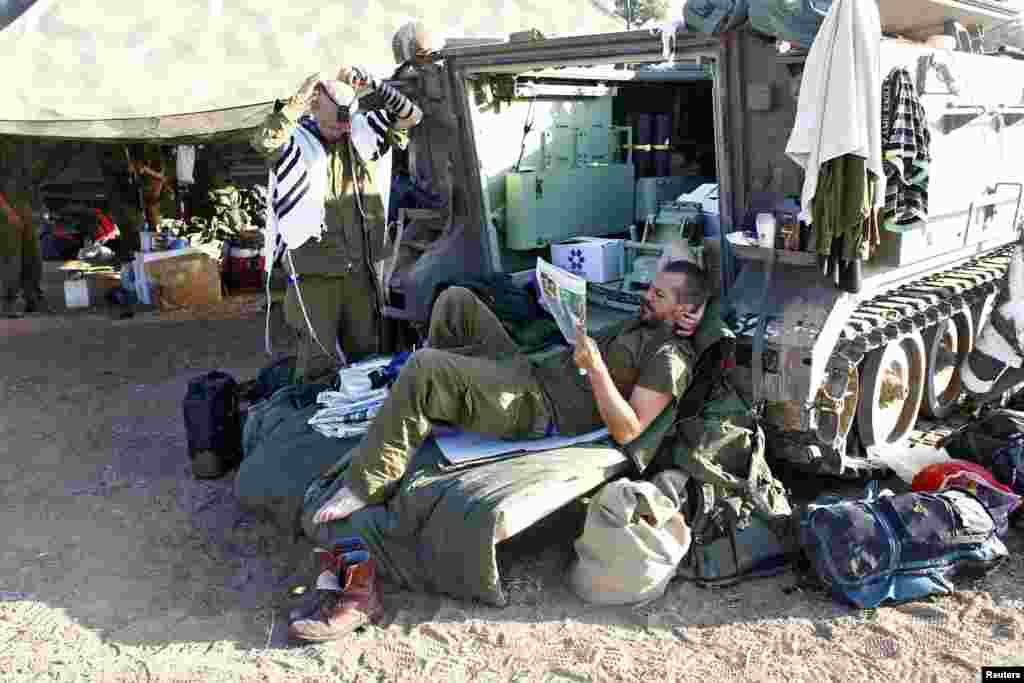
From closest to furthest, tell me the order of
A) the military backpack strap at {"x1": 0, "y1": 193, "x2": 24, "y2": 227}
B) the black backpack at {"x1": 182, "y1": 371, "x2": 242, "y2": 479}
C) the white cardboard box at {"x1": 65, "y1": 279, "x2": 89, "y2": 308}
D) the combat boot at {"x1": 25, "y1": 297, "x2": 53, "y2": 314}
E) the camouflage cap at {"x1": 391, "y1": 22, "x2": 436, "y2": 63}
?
the black backpack at {"x1": 182, "y1": 371, "x2": 242, "y2": 479} < the camouflage cap at {"x1": 391, "y1": 22, "x2": 436, "y2": 63} < the military backpack strap at {"x1": 0, "y1": 193, "x2": 24, "y2": 227} < the combat boot at {"x1": 25, "y1": 297, "x2": 53, "y2": 314} < the white cardboard box at {"x1": 65, "y1": 279, "x2": 89, "y2": 308}

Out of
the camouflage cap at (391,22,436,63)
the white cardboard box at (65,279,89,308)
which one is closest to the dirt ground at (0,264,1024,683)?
the camouflage cap at (391,22,436,63)

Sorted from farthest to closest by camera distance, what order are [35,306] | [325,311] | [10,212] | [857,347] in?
[35,306]
[10,212]
[325,311]
[857,347]

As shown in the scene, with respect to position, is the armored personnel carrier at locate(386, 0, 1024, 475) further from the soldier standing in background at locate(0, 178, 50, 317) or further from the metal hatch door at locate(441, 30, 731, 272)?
the soldier standing in background at locate(0, 178, 50, 317)

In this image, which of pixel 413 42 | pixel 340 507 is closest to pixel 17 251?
pixel 413 42

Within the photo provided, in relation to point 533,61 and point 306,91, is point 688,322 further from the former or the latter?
point 306,91

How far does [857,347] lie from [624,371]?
3.56ft

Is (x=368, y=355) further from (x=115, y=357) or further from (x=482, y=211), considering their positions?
(x=115, y=357)

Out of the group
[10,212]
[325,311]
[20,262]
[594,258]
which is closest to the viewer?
[325,311]

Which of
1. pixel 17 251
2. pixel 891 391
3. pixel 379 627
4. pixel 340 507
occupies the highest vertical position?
pixel 17 251

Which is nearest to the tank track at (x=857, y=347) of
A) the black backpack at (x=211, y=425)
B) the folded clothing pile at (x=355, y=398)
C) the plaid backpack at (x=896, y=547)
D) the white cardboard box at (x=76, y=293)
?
the plaid backpack at (x=896, y=547)

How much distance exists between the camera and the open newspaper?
12.9 feet

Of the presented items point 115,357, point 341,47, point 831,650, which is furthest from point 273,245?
point 341,47

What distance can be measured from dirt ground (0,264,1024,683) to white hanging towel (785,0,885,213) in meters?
1.83

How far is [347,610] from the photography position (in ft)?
12.4
